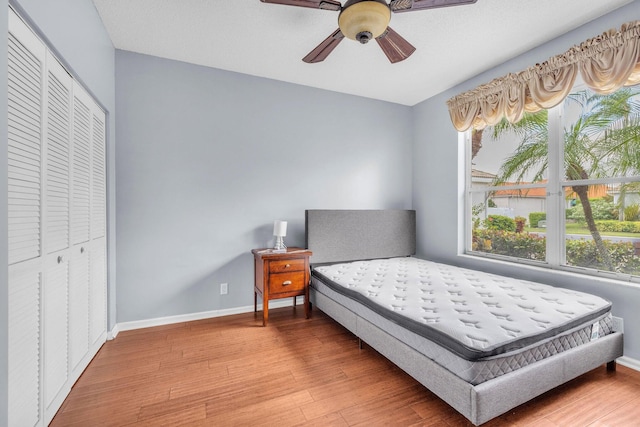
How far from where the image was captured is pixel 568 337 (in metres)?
1.75

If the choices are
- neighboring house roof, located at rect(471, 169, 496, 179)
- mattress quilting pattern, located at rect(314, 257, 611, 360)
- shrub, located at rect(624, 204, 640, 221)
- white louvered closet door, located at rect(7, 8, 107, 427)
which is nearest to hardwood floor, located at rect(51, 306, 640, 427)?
white louvered closet door, located at rect(7, 8, 107, 427)

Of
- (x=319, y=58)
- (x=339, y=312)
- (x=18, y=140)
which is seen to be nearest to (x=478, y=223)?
(x=339, y=312)

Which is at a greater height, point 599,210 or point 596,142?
point 596,142

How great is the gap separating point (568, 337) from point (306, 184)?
2.66 metres

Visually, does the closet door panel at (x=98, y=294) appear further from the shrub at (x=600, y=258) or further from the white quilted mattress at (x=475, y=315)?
the shrub at (x=600, y=258)

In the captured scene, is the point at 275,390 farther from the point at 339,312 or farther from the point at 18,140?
the point at 18,140

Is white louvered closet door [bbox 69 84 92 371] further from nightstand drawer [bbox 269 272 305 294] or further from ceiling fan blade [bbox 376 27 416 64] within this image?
ceiling fan blade [bbox 376 27 416 64]

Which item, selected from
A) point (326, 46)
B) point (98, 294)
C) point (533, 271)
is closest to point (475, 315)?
point (533, 271)

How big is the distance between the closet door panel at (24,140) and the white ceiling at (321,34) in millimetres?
1111

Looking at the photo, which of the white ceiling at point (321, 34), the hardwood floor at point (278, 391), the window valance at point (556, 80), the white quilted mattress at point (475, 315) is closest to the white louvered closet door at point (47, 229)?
the hardwood floor at point (278, 391)

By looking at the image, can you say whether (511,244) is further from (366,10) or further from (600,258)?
(366,10)

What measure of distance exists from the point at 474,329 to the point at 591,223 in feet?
5.66

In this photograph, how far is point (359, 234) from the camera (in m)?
3.59

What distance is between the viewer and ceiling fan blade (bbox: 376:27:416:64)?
72.5 inches
